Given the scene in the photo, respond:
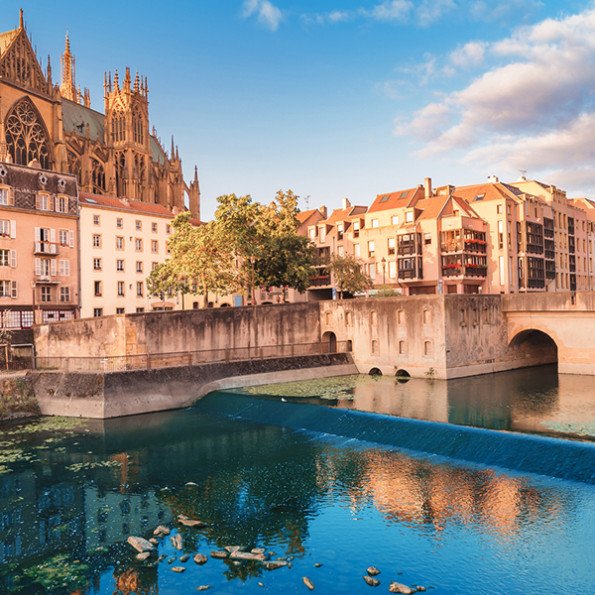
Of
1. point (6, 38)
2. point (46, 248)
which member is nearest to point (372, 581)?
point (46, 248)

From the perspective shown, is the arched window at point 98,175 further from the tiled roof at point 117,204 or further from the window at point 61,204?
the window at point 61,204

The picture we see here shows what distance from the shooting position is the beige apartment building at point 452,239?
7394cm

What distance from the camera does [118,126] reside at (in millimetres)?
107938

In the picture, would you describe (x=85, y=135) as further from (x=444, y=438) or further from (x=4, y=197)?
(x=444, y=438)

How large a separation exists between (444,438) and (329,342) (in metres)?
26.9

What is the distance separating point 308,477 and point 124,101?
328 feet

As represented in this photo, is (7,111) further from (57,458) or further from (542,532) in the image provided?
(542,532)

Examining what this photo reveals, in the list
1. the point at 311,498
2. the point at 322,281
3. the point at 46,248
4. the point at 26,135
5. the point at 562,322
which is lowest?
the point at 311,498

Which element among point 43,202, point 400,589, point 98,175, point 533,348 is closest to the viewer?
point 400,589

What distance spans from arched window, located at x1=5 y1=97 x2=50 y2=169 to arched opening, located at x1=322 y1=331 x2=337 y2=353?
53342mm

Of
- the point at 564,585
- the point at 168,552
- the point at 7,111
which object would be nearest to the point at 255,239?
the point at 168,552

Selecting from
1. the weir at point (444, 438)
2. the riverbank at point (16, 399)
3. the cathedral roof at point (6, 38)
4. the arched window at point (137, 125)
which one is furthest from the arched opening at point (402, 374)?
the arched window at point (137, 125)

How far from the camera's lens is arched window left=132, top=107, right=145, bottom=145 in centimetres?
10800

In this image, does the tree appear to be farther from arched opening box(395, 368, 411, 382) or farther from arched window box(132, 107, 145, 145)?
arched window box(132, 107, 145, 145)
